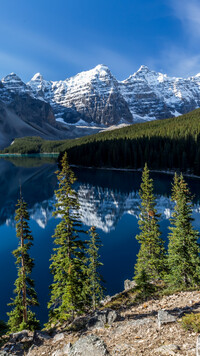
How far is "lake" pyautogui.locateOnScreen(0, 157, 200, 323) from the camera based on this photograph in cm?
2670

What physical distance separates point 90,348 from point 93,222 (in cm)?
3710

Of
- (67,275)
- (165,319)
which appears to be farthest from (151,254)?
(165,319)

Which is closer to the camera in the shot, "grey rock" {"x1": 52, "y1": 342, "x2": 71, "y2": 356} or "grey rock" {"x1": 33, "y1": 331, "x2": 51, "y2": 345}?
"grey rock" {"x1": 52, "y1": 342, "x2": 71, "y2": 356}

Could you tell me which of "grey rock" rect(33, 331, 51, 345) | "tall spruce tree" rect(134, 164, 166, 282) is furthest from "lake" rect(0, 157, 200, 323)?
"grey rock" rect(33, 331, 51, 345)

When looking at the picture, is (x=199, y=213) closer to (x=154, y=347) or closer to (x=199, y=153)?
(x=154, y=347)

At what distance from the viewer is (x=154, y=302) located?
1419 centimetres

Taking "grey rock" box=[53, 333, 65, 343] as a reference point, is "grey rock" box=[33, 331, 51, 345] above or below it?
below

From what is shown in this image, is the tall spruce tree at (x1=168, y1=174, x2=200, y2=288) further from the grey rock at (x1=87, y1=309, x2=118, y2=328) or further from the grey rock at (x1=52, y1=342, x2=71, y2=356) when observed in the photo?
the grey rock at (x1=52, y1=342, x2=71, y2=356)

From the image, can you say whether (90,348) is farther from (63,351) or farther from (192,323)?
(192,323)

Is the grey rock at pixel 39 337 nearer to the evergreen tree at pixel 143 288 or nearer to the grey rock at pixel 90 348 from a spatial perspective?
the grey rock at pixel 90 348

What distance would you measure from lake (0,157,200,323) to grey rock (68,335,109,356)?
12.7m

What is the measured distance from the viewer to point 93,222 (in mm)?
45812

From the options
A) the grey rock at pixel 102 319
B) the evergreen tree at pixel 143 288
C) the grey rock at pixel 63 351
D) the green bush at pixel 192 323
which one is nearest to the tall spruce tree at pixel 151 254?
the evergreen tree at pixel 143 288

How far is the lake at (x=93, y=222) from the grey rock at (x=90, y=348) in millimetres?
12742
